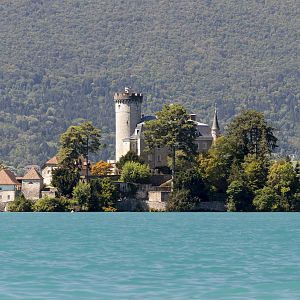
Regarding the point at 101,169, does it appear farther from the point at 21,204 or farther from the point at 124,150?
the point at 21,204

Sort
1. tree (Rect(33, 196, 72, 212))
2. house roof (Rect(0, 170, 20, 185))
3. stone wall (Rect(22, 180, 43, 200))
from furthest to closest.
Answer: house roof (Rect(0, 170, 20, 185))
stone wall (Rect(22, 180, 43, 200))
tree (Rect(33, 196, 72, 212))

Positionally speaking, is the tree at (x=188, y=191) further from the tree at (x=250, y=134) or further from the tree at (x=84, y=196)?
the tree at (x=84, y=196)

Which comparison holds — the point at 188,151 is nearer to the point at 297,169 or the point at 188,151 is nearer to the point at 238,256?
the point at 297,169

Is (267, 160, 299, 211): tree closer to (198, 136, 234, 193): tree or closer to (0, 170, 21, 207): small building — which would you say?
(198, 136, 234, 193): tree

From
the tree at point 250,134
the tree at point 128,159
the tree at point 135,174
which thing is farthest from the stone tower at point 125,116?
the tree at point 250,134

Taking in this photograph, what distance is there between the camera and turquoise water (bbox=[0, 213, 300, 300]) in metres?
43.5

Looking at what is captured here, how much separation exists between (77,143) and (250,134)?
58.9 feet

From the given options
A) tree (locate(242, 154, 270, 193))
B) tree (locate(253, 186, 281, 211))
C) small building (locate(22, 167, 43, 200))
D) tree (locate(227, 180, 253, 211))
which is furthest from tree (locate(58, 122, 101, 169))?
tree (locate(253, 186, 281, 211))

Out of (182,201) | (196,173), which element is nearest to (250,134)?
(196,173)

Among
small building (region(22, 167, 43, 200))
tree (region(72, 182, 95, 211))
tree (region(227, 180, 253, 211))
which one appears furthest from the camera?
small building (region(22, 167, 43, 200))

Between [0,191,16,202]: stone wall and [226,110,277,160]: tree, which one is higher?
[226,110,277,160]: tree

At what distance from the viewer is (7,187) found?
457 feet

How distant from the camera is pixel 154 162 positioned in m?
144

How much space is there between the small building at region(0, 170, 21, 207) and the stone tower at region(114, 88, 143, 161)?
1381 cm
